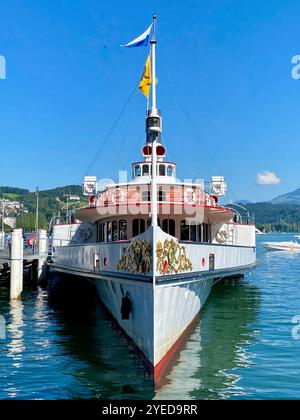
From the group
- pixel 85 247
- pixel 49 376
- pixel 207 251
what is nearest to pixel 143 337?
pixel 49 376

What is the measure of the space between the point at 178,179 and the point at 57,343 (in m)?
11.0

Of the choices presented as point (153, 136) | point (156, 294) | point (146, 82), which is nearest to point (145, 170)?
point (146, 82)

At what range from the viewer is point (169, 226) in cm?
1769

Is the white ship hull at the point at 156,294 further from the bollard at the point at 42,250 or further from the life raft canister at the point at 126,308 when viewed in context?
the bollard at the point at 42,250

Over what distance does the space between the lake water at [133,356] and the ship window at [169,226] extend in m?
3.36

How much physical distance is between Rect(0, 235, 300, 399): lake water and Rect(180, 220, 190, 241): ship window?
9.82ft

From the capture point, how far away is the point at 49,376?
10781mm

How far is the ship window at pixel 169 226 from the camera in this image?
57.6 feet

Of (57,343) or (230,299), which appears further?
(230,299)

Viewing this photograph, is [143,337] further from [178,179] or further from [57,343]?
[178,179]

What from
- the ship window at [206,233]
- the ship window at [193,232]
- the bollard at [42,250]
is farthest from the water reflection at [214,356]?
the bollard at [42,250]

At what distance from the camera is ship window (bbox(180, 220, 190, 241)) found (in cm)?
1798

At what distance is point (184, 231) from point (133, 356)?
689 cm

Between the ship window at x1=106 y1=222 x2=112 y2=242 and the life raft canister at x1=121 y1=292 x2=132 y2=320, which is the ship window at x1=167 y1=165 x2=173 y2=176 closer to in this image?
the ship window at x1=106 y1=222 x2=112 y2=242
